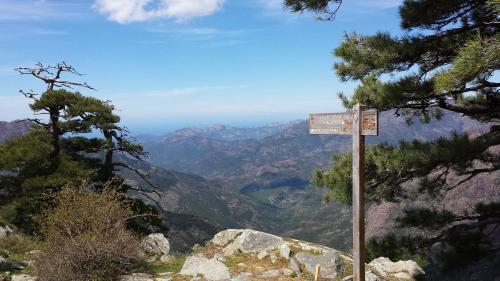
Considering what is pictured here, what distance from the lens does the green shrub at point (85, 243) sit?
34.2 feet

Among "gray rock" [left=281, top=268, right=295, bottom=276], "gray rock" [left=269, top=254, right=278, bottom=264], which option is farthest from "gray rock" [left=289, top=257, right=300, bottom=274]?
"gray rock" [left=269, top=254, right=278, bottom=264]

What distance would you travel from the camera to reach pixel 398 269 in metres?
13.8

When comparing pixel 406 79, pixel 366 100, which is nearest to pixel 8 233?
pixel 366 100

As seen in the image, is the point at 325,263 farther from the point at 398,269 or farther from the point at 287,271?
the point at 398,269

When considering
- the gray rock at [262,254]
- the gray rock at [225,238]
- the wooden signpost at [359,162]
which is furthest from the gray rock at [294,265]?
the gray rock at [225,238]

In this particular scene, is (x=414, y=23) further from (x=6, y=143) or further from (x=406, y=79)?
(x=6, y=143)

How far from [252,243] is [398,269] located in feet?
15.9

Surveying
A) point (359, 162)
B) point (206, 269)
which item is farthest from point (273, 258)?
point (359, 162)

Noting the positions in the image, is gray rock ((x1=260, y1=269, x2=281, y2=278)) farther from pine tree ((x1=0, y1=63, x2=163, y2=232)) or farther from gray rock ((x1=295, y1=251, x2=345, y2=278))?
pine tree ((x1=0, y1=63, x2=163, y2=232))

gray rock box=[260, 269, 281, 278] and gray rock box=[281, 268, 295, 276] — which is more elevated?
gray rock box=[281, 268, 295, 276]

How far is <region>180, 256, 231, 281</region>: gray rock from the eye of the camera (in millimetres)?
11906

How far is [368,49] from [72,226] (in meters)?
9.56

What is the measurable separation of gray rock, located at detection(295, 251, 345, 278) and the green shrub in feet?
16.0

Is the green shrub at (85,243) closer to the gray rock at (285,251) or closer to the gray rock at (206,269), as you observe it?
the gray rock at (206,269)
